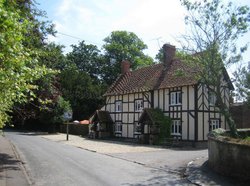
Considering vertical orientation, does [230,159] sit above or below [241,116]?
below

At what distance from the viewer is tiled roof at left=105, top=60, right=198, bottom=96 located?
104ft

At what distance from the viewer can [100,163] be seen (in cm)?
1709

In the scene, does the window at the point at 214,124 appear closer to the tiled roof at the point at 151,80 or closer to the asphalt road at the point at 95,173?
the tiled roof at the point at 151,80

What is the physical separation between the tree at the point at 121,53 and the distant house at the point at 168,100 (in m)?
24.0

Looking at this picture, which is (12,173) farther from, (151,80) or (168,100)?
(151,80)

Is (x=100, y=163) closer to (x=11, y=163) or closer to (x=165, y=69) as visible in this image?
(x=11, y=163)

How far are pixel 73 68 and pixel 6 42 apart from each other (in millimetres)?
56616

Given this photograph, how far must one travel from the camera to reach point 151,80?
35.9 m

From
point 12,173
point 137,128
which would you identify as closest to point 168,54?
point 137,128

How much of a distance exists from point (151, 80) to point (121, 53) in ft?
108

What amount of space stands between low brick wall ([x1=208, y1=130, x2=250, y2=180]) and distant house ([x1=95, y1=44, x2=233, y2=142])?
10276 mm

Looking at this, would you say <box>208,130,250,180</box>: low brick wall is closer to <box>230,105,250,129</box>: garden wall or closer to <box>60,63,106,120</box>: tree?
<box>230,105,250,129</box>: garden wall

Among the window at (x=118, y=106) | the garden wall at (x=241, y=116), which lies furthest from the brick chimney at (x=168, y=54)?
the garden wall at (x=241, y=116)

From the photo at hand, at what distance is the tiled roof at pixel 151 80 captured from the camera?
31.7 meters
